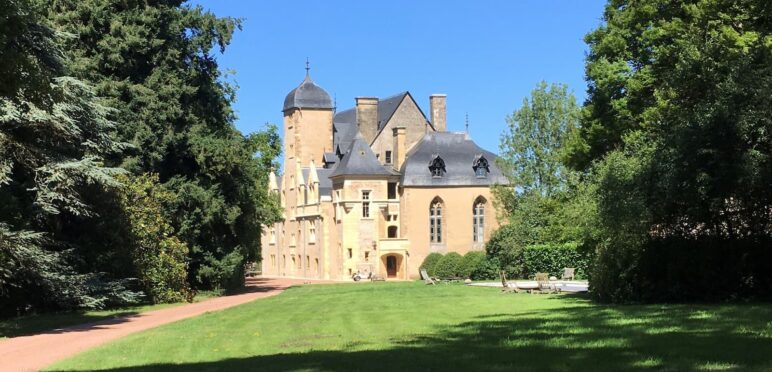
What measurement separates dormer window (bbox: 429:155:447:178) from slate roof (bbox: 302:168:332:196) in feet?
36.9

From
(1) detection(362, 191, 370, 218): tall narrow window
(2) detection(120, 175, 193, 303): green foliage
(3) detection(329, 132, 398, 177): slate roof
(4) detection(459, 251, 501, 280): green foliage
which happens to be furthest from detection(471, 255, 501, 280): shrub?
(2) detection(120, 175, 193, 303): green foliage

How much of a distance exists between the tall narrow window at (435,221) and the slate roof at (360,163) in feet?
14.9

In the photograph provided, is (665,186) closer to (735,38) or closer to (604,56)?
(735,38)

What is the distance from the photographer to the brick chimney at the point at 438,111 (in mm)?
79125

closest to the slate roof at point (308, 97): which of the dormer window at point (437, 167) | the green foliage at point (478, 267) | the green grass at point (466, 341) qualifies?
the dormer window at point (437, 167)

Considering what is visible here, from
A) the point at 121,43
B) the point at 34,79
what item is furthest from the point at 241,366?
the point at 121,43

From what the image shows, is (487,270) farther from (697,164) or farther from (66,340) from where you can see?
(66,340)

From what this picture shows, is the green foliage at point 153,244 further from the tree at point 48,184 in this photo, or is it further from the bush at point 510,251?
the bush at point 510,251

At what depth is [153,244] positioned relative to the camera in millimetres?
32219

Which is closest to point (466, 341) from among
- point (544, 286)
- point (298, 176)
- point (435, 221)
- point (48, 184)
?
point (48, 184)

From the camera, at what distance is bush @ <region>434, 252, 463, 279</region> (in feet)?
212

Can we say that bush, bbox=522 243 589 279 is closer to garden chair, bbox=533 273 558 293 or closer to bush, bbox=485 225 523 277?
bush, bbox=485 225 523 277

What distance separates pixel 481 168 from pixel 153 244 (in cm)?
4369

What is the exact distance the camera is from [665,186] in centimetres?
2092
